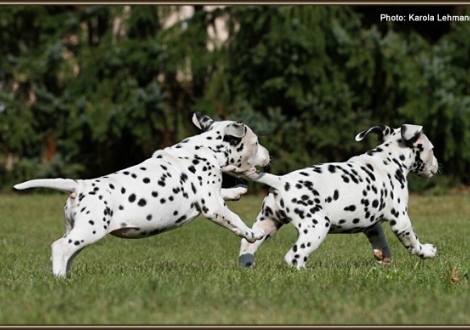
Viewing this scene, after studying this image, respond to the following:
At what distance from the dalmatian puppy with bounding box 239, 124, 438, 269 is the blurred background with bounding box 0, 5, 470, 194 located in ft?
34.0

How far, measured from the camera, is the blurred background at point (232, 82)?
20.1 metres

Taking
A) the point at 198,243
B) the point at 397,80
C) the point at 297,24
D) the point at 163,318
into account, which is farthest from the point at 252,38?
the point at 163,318

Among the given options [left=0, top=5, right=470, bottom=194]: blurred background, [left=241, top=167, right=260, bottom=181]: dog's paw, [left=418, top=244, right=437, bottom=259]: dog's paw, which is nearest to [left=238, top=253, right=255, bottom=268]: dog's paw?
[left=241, top=167, right=260, bottom=181]: dog's paw

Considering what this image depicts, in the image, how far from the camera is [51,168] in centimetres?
2103

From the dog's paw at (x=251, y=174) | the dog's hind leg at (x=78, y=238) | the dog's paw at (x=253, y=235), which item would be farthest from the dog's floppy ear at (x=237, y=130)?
the dog's hind leg at (x=78, y=238)

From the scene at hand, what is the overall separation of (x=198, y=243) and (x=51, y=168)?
347 inches

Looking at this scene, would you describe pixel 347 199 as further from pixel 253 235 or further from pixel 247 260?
pixel 247 260

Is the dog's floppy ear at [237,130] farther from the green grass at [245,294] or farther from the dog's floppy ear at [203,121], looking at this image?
the green grass at [245,294]

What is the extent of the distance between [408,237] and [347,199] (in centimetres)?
92

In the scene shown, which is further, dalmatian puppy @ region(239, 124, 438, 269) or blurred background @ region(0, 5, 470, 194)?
blurred background @ region(0, 5, 470, 194)

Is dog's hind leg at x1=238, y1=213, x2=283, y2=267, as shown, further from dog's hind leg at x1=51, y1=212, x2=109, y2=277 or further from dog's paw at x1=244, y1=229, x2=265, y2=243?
dog's hind leg at x1=51, y1=212, x2=109, y2=277

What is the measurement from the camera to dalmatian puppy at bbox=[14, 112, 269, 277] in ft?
24.9

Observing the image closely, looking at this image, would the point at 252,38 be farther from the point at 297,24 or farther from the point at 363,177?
the point at 363,177

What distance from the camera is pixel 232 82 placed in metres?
20.9
